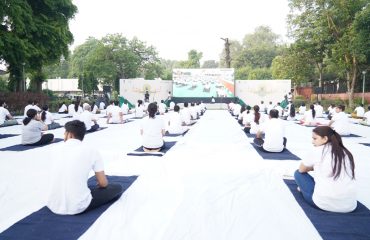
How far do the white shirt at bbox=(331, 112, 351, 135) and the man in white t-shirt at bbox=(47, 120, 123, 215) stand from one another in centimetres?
832

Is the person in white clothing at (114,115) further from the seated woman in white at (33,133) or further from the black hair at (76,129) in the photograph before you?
the black hair at (76,129)

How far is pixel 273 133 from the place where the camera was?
23.2 ft

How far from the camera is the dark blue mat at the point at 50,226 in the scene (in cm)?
314

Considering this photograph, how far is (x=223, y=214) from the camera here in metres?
3.73

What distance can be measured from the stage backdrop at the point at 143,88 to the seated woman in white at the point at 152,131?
2485cm

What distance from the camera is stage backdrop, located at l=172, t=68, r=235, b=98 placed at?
29234mm

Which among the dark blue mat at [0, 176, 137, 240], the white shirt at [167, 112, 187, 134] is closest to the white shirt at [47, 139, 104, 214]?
the dark blue mat at [0, 176, 137, 240]

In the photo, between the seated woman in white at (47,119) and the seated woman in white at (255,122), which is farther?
the seated woman in white at (47,119)

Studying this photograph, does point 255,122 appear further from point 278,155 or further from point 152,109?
point 152,109

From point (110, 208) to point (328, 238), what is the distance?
2260mm

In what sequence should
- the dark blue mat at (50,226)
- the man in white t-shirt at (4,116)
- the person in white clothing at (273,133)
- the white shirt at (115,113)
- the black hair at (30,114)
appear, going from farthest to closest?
1. the white shirt at (115,113)
2. the man in white t-shirt at (4,116)
3. the black hair at (30,114)
4. the person in white clothing at (273,133)
5. the dark blue mat at (50,226)

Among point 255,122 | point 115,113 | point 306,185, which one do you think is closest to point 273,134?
point 255,122

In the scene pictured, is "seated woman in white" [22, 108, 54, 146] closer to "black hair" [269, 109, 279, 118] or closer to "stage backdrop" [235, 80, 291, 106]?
"black hair" [269, 109, 279, 118]

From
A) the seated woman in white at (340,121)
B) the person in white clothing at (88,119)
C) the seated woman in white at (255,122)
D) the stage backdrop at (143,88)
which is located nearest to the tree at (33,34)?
the stage backdrop at (143,88)
